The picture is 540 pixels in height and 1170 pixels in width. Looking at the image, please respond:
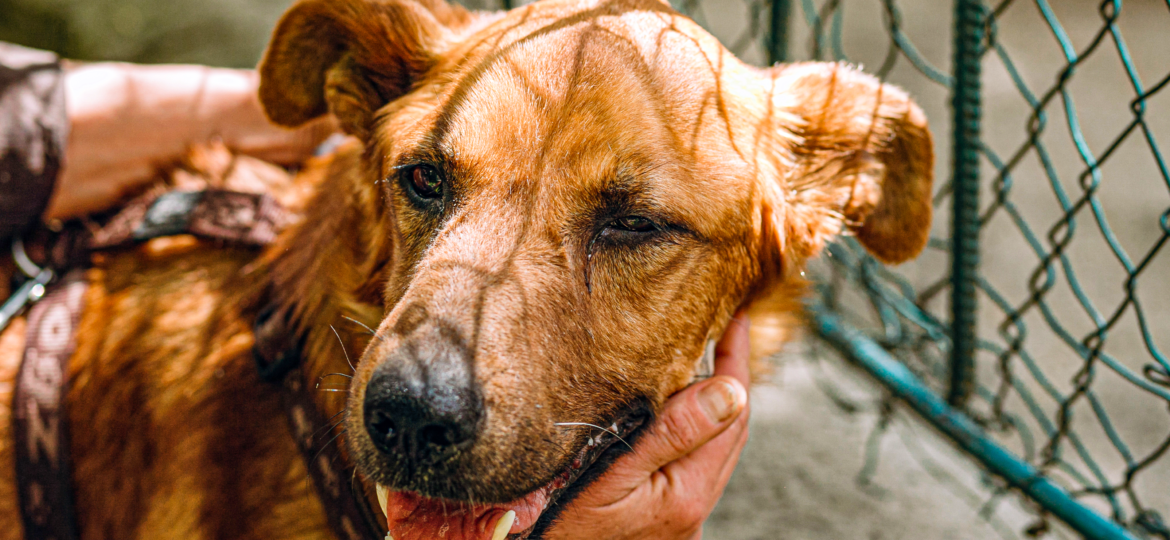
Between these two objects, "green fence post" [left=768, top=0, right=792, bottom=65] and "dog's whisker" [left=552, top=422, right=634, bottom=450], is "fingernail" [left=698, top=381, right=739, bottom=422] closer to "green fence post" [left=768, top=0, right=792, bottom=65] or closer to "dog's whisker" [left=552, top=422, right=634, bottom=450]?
"dog's whisker" [left=552, top=422, right=634, bottom=450]

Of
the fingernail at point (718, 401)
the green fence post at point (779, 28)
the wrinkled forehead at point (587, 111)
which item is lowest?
the fingernail at point (718, 401)

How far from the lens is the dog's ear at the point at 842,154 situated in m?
2.02

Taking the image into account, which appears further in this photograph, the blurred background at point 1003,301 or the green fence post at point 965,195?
the blurred background at point 1003,301

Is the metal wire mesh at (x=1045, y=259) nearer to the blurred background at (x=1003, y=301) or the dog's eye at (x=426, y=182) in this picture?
the blurred background at (x=1003, y=301)

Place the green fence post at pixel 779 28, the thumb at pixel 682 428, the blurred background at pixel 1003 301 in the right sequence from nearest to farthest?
1. the thumb at pixel 682 428
2. the blurred background at pixel 1003 301
3. the green fence post at pixel 779 28

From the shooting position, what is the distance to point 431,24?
203 cm

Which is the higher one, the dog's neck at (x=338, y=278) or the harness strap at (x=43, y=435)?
the dog's neck at (x=338, y=278)

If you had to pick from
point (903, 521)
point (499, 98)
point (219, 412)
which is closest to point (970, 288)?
point (903, 521)

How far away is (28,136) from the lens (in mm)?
2211

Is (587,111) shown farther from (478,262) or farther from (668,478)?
(668,478)

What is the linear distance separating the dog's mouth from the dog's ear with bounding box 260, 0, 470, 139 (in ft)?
3.42

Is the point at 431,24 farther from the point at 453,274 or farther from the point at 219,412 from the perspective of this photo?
the point at 219,412

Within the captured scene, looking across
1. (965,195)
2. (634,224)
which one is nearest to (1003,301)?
(965,195)

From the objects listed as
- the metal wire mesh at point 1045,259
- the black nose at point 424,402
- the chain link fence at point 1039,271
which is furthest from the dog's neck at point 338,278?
the chain link fence at point 1039,271
